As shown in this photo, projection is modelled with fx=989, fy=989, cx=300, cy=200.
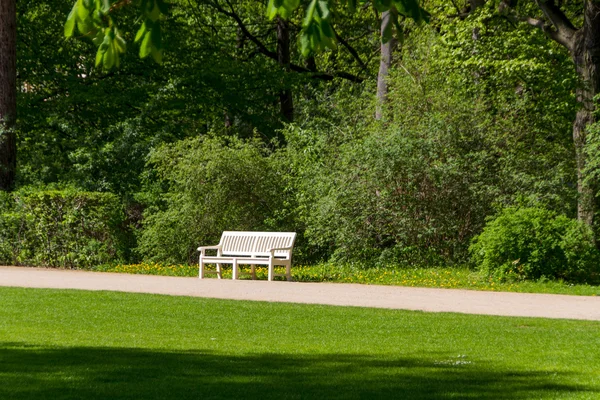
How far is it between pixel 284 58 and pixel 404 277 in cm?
1727

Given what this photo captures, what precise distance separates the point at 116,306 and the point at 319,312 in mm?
2713

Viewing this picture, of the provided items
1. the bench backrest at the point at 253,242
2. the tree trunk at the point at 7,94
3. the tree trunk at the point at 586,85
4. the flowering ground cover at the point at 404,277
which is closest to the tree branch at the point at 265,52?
the tree trunk at the point at 7,94

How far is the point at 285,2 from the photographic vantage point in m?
3.88

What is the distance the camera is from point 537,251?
1719 cm

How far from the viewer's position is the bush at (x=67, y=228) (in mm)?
20609

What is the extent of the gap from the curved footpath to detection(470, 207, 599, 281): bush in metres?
1.79

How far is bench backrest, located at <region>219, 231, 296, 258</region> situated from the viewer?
61.2 feet

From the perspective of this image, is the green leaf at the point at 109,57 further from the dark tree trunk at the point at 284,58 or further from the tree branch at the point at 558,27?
the dark tree trunk at the point at 284,58

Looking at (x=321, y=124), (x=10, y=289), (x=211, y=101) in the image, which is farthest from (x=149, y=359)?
(x=211, y=101)

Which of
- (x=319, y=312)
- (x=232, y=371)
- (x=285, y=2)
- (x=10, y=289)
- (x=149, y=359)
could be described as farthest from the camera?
(x=10, y=289)

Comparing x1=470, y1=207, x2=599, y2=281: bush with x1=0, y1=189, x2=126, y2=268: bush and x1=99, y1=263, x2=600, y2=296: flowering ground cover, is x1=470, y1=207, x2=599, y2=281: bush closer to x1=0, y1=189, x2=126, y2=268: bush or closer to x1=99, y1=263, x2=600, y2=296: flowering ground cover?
x1=99, y1=263, x2=600, y2=296: flowering ground cover

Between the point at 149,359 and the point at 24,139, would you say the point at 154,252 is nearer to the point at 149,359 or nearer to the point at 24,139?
the point at 24,139

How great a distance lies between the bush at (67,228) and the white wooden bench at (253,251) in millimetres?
2766

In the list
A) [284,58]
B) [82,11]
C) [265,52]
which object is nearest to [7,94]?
[284,58]
